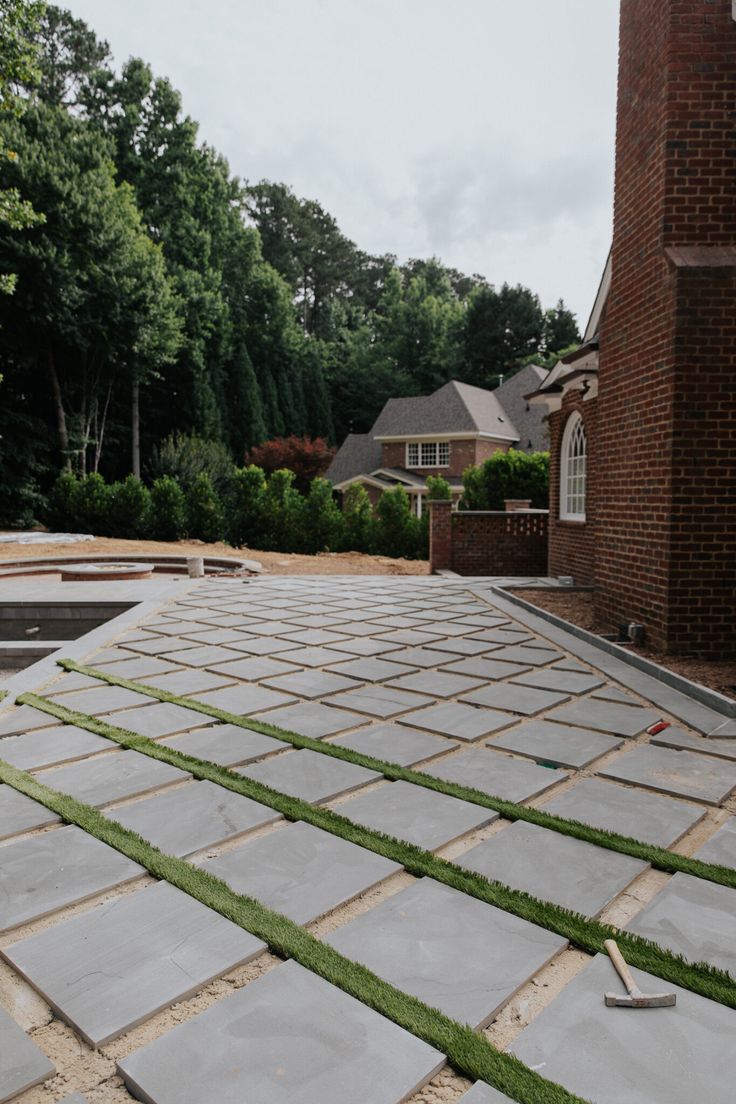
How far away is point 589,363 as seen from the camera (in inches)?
345

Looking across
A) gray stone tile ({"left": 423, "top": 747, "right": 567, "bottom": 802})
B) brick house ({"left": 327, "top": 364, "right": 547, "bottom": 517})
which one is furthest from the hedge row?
gray stone tile ({"left": 423, "top": 747, "right": 567, "bottom": 802})

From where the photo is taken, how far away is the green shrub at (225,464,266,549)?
1744cm

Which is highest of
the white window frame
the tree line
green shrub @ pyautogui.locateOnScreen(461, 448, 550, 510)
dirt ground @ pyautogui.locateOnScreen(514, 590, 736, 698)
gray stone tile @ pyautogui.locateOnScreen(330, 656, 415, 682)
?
the tree line

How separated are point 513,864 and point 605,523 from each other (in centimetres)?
457

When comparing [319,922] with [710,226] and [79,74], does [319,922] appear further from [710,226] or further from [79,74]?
[79,74]

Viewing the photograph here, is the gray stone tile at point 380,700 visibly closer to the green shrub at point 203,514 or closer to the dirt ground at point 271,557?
the dirt ground at point 271,557

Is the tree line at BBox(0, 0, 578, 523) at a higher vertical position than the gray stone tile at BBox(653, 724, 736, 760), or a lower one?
higher

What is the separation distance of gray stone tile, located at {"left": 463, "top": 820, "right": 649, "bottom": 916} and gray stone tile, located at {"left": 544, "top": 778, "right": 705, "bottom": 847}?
0.19 m

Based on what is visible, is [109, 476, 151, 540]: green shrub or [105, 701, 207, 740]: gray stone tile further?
[109, 476, 151, 540]: green shrub

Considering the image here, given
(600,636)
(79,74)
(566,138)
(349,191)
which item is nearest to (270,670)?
(600,636)

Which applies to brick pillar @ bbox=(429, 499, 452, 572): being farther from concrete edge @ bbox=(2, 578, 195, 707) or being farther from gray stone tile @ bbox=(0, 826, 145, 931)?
gray stone tile @ bbox=(0, 826, 145, 931)

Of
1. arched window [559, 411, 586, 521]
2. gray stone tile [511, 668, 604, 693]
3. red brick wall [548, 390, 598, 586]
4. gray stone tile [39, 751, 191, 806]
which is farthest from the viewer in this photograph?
arched window [559, 411, 586, 521]

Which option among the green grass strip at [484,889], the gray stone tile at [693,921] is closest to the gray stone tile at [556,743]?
the gray stone tile at [693,921]

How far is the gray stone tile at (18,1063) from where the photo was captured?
136 centimetres
